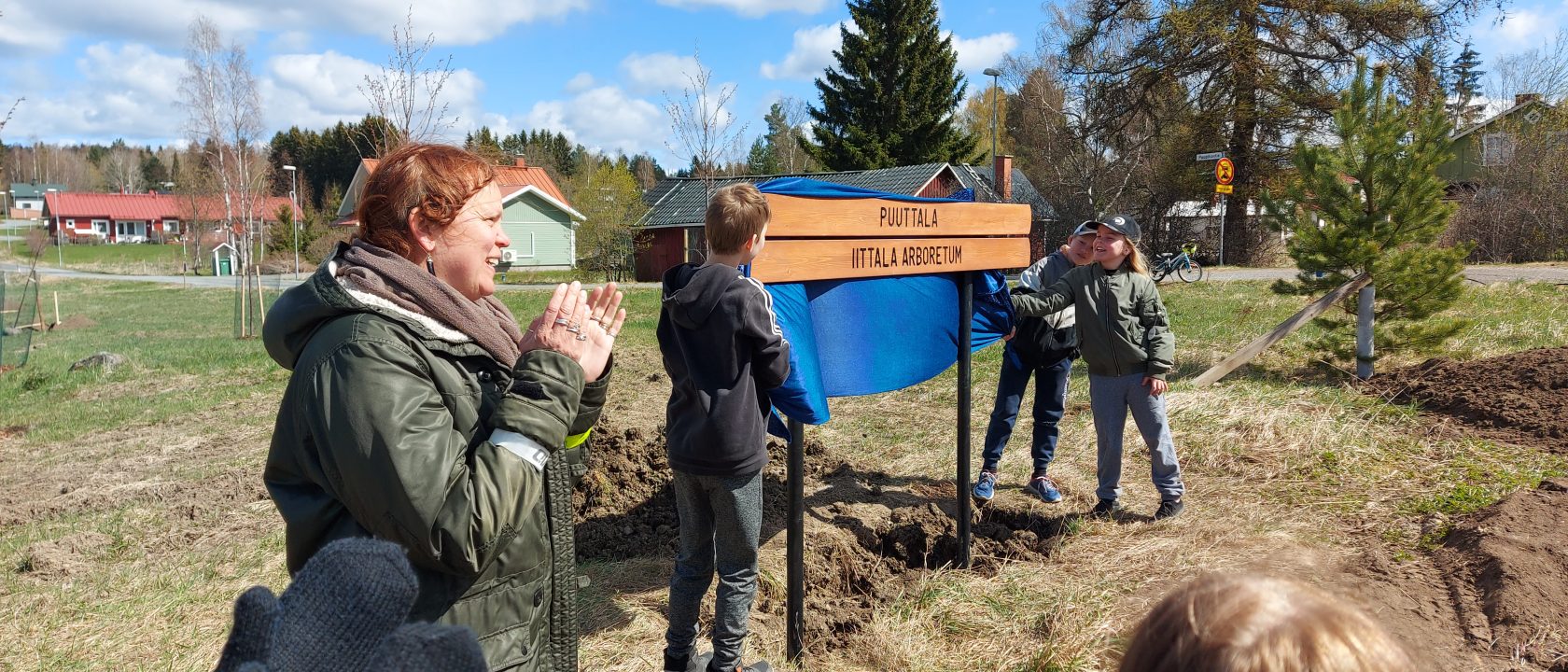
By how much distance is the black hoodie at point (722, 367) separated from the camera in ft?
9.80

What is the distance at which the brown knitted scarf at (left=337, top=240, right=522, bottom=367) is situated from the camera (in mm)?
1642

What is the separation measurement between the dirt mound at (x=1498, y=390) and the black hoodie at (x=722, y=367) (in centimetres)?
579

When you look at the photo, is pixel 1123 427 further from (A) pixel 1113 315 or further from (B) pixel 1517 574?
(B) pixel 1517 574

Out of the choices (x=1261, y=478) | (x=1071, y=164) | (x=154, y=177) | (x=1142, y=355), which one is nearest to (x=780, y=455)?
(x=1142, y=355)

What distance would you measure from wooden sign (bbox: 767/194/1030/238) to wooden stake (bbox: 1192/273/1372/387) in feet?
13.5

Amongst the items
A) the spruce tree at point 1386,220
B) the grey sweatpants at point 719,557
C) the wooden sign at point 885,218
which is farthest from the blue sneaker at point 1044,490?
the spruce tree at point 1386,220

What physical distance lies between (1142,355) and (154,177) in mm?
132104

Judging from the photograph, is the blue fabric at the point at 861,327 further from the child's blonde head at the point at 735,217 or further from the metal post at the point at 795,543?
the child's blonde head at the point at 735,217

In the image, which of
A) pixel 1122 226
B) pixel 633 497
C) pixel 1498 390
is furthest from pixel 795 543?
pixel 1498 390

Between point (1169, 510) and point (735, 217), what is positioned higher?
point (735, 217)

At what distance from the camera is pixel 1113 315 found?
4.85 m

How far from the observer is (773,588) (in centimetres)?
418

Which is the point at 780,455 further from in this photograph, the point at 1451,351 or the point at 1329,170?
the point at 1451,351

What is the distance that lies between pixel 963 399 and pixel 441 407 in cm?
309
